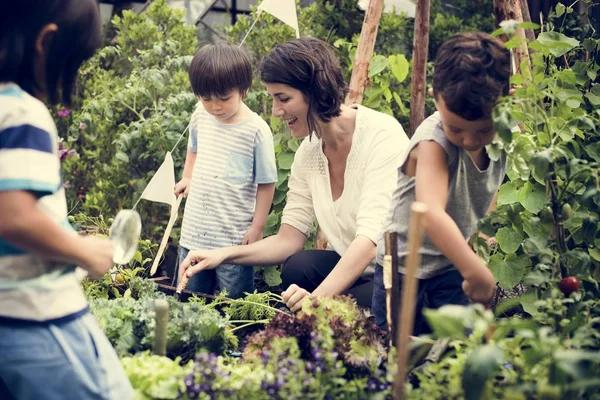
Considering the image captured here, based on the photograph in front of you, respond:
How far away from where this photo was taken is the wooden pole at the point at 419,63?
3.18 meters

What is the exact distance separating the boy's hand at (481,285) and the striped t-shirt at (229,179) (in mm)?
1519

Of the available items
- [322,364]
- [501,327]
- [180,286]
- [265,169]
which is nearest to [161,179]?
[265,169]

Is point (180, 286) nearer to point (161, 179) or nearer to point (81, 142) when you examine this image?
point (161, 179)

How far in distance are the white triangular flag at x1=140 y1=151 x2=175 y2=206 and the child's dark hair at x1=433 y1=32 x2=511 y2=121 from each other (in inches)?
60.0

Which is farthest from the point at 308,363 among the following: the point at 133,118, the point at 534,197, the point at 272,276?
the point at 133,118

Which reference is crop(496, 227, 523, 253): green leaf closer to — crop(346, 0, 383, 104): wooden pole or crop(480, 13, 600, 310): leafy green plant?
crop(480, 13, 600, 310): leafy green plant

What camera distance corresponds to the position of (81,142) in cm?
489

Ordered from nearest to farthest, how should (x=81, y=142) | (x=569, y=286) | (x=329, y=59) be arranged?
(x=569, y=286), (x=329, y=59), (x=81, y=142)

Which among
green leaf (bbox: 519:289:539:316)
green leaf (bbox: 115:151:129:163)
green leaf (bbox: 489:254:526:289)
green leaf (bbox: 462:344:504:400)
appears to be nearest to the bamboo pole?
green leaf (bbox: 462:344:504:400)

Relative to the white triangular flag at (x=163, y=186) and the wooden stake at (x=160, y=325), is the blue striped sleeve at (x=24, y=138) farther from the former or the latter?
the white triangular flag at (x=163, y=186)

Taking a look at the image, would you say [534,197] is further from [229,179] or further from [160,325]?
[160,325]

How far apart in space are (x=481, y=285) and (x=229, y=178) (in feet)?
5.43

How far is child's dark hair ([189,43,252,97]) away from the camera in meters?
3.15

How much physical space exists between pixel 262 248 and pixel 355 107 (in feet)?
2.16
